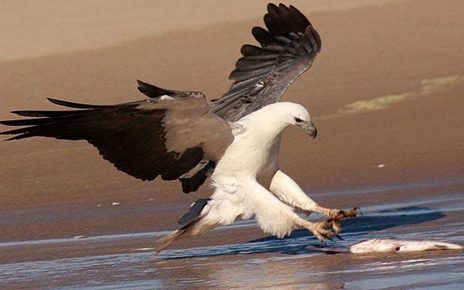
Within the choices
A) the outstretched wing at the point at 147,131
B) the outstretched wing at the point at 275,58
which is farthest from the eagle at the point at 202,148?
the outstretched wing at the point at 275,58

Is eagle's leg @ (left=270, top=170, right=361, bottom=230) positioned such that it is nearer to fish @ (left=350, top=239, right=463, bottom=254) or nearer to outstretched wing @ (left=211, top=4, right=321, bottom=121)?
fish @ (left=350, top=239, right=463, bottom=254)

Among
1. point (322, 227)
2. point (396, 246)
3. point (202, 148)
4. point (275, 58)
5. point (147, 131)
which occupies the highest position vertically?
point (275, 58)

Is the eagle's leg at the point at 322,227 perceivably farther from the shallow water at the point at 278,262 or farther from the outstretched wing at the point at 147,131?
the outstretched wing at the point at 147,131

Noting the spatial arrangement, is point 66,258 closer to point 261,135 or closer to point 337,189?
point 261,135

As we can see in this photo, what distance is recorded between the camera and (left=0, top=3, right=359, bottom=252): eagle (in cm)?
932

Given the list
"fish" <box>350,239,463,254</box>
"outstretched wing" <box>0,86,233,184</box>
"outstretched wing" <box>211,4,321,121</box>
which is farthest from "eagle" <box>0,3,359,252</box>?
"outstretched wing" <box>211,4,321,121</box>

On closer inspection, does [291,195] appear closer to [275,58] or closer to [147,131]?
[147,131]

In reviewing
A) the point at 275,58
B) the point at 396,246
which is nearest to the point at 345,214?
the point at 396,246

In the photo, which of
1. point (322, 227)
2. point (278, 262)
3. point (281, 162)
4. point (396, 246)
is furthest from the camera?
point (281, 162)

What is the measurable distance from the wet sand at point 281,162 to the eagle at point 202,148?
0.89 feet

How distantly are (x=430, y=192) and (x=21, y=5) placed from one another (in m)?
10.8

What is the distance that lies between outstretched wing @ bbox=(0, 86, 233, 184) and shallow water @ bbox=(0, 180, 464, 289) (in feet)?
2.14

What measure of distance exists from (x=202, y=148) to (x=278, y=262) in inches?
42.0

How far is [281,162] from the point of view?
43.7 feet
